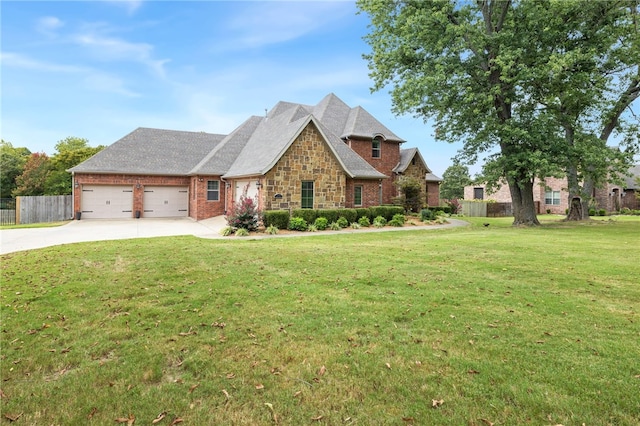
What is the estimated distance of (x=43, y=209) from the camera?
23.1 m

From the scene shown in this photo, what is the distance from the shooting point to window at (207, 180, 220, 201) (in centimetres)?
2366

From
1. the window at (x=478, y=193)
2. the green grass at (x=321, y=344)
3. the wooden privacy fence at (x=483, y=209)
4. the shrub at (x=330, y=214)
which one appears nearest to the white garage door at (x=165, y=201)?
the shrub at (x=330, y=214)

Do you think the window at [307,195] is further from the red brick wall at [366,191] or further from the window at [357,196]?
the window at [357,196]

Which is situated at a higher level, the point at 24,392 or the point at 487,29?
the point at 487,29

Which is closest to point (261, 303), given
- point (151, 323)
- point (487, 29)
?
point (151, 323)

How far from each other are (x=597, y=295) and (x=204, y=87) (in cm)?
2177

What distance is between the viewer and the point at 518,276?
7578mm

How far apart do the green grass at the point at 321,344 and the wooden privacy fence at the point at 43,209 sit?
1825cm

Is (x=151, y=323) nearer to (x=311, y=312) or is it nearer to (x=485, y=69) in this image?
(x=311, y=312)

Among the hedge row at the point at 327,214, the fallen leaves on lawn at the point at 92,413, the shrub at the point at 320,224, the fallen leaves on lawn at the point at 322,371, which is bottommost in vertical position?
the fallen leaves on lawn at the point at 92,413

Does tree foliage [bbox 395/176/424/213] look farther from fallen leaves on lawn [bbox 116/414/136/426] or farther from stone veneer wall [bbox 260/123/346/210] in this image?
fallen leaves on lawn [bbox 116/414/136/426]

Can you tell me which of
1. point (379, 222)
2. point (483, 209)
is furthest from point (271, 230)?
point (483, 209)

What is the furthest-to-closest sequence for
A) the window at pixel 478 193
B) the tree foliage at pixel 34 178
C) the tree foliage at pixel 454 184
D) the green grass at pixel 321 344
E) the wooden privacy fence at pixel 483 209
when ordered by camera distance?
the tree foliage at pixel 454 184
the window at pixel 478 193
the tree foliage at pixel 34 178
the wooden privacy fence at pixel 483 209
the green grass at pixel 321 344

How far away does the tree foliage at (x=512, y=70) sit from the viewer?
60.7ft
